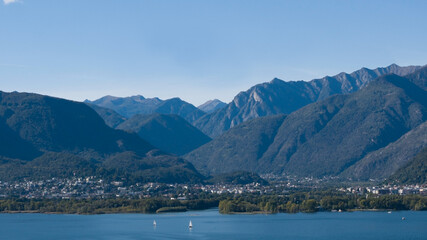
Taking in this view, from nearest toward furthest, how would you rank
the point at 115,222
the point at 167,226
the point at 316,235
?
1. the point at 316,235
2. the point at 167,226
3. the point at 115,222

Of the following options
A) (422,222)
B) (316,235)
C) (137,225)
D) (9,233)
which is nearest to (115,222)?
(137,225)

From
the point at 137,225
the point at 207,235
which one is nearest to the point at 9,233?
the point at 137,225

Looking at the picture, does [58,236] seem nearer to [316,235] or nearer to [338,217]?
[316,235]

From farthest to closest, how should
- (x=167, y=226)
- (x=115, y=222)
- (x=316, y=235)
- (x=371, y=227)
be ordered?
1. (x=115, y=222)
2. (x=167, y=226)
3. (x=371, y=227)
4. (x=316, y=235)

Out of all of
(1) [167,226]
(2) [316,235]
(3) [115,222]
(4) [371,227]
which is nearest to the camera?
(2) [316,235]

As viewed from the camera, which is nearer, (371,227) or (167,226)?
(371,227)

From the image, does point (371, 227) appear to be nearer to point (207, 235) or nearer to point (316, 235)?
point (316, 235)
